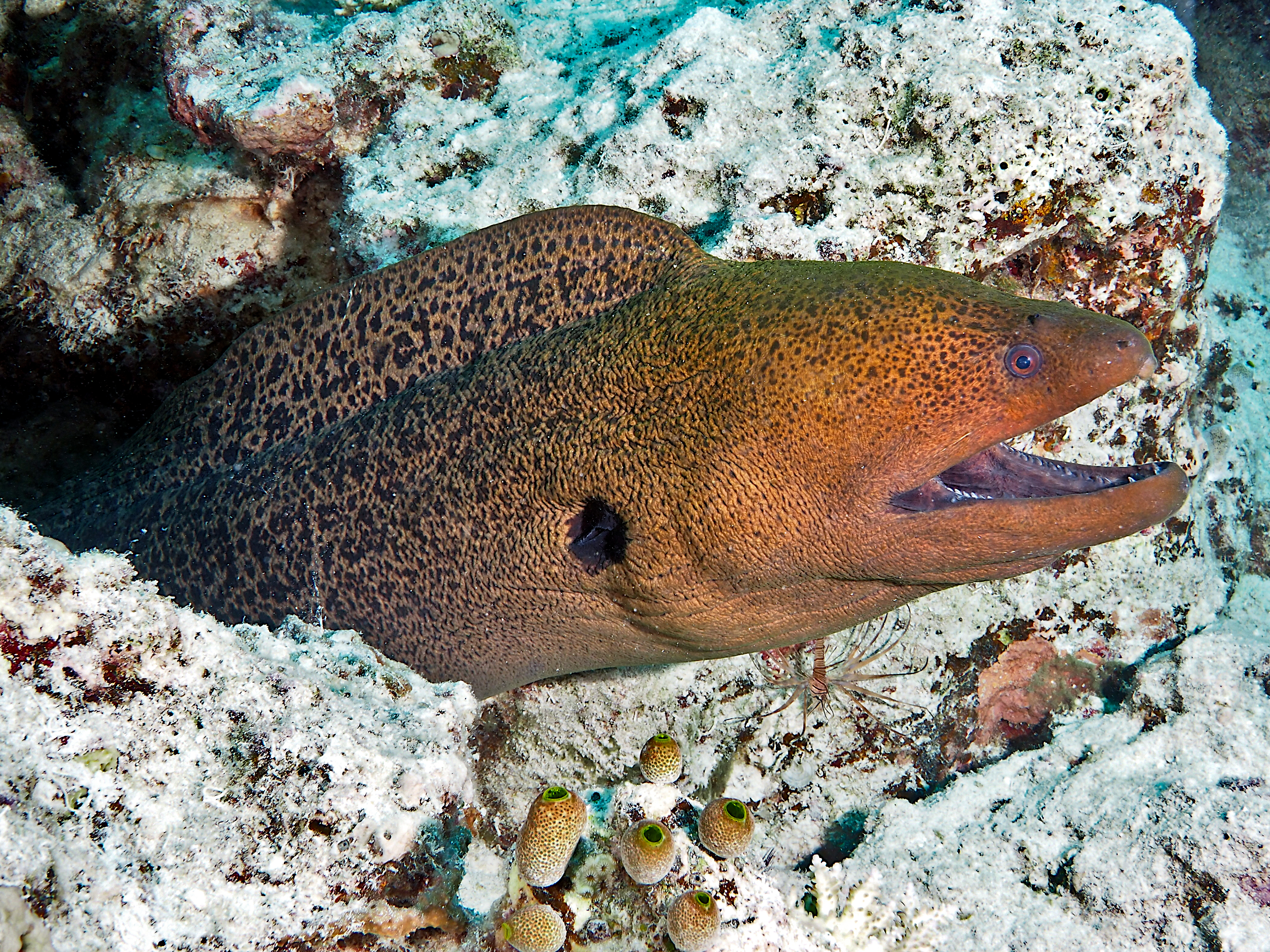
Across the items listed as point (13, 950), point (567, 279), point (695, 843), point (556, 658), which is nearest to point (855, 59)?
point (567, 279)

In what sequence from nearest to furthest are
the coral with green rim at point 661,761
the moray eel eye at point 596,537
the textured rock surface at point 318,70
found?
the coral with green rim at point 661,761 → the moray eel eye at point 596,537 → the textured rock surface at point 318,70

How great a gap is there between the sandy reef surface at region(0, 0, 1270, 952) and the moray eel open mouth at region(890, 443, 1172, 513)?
3.23 ft

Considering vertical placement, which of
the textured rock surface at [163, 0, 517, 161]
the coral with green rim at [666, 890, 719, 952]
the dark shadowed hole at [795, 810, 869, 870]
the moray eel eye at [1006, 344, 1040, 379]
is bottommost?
the dark shadowed hole at [795, 810, 869, 870]

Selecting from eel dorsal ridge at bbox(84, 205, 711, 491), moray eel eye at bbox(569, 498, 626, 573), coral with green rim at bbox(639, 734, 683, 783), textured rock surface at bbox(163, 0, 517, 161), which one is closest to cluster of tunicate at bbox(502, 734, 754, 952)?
coral with green rim at bbox(639, 734, 683, 783)

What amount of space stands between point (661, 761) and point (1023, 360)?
154 centimetres

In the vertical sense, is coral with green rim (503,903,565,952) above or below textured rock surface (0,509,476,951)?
below

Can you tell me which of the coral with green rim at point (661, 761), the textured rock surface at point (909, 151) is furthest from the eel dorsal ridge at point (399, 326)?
the coral with green rim at point (661, 761)

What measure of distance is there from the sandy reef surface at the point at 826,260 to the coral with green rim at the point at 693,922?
10cm

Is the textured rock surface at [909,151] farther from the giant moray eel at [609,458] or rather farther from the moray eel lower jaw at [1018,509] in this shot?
the moray eel lower jaw at [1018,509]

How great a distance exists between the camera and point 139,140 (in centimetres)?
383

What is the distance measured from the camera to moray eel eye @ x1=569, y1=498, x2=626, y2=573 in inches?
94.1

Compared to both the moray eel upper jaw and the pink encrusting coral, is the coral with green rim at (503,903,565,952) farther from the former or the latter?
the pink encrusting coral

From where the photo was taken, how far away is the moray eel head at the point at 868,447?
1914 millimetres

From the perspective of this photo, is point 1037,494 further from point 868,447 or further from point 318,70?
point 318,70
